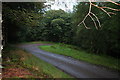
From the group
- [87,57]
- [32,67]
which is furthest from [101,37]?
[32,67]

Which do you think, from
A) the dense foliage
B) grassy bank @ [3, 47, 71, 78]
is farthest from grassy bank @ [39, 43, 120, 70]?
grassy bank @ [3, 47, 71, 78]

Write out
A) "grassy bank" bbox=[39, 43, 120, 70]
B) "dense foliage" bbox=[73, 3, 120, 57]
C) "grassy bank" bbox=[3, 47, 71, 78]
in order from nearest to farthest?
"grassy bank" bbox=[3, 47, 71, 78]
"dense foliage" bbox=[73, 3, 120, 57]
"grassy bank" bbox=[39, 43, 120, 70]

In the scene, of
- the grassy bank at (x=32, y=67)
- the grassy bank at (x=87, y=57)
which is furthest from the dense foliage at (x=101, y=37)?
the grassy bank at (x=32, y=67)

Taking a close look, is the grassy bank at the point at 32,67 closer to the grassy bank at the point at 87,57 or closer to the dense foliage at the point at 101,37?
the grassy bank at the point at 87,57

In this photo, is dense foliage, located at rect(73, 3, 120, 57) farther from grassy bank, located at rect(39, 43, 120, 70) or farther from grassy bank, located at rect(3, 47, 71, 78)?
grassy bank, located at rect(3, 47, 71, 78)

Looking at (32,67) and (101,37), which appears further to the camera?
(101,37)

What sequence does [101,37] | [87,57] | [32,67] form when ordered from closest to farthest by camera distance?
[32,67], [101,37], [87,57]

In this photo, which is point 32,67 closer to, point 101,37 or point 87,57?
point 87,57

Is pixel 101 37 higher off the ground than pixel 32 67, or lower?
higher

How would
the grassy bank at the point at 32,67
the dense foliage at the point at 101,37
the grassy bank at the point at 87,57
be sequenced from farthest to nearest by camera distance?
1. the grassy bank at the point at 87,57
2. the dense foliage at the point at 101,37
3. the grassy bank at the point at 32,67

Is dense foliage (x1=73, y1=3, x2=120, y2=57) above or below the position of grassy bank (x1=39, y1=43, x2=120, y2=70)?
above

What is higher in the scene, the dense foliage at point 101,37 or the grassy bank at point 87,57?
the dense foliage at point 101,37

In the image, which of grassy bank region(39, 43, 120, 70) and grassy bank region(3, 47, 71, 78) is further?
grassy bank region(39, 43, 120, 70)

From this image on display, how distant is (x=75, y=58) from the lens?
8078 mm
